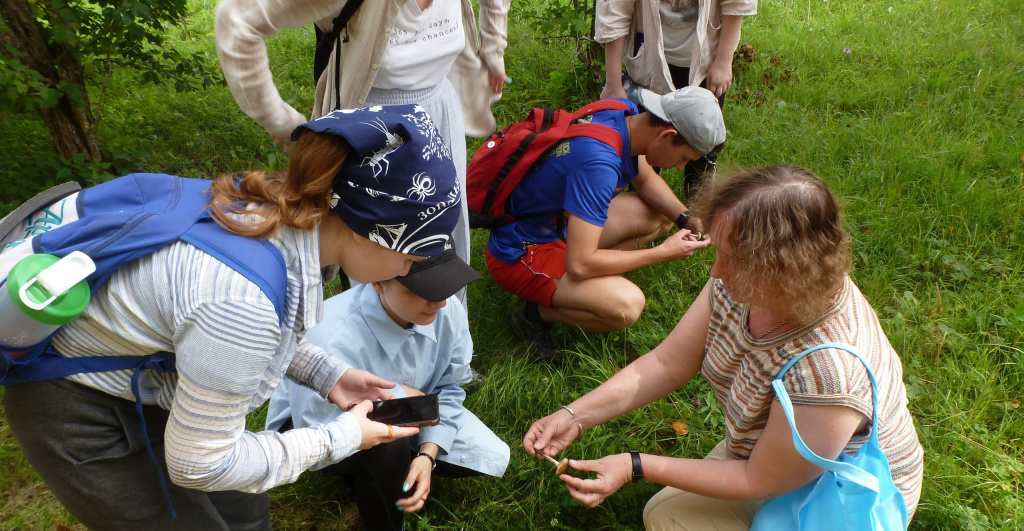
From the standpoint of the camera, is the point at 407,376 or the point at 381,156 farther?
the point at 407,376

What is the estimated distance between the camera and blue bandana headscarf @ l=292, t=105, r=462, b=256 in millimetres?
1334

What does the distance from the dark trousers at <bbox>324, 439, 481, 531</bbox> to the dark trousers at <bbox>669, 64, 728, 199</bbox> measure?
2.30 meters

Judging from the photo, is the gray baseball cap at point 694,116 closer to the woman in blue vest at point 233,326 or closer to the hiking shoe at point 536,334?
the hiking shoe at point 536,334

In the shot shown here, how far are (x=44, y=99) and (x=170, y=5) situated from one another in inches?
34.7

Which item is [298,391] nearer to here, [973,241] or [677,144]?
[677,144]

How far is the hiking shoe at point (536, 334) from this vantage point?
3.19 meters

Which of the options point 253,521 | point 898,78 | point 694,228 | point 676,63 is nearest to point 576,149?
point 694,228

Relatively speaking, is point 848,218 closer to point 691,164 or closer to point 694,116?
point 691,164

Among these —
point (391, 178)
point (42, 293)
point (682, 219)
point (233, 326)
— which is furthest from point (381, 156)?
point (682, 219)

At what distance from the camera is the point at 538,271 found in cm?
312

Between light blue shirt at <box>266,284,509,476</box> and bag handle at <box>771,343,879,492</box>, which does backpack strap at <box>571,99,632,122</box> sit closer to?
light blue shirt at <box>266,284,509,476</box>

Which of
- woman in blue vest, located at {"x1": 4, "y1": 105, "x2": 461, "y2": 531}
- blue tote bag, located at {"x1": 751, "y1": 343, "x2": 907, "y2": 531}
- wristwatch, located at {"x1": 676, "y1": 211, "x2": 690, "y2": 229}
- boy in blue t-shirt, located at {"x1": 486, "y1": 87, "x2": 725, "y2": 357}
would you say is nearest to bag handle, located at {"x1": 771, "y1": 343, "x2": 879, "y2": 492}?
blue tote bag, located at {"x1": 751, "y1": 343, "x2": 907, "y2": 531}

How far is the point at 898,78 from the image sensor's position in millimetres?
4973

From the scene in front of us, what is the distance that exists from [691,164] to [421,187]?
2.95 meters
